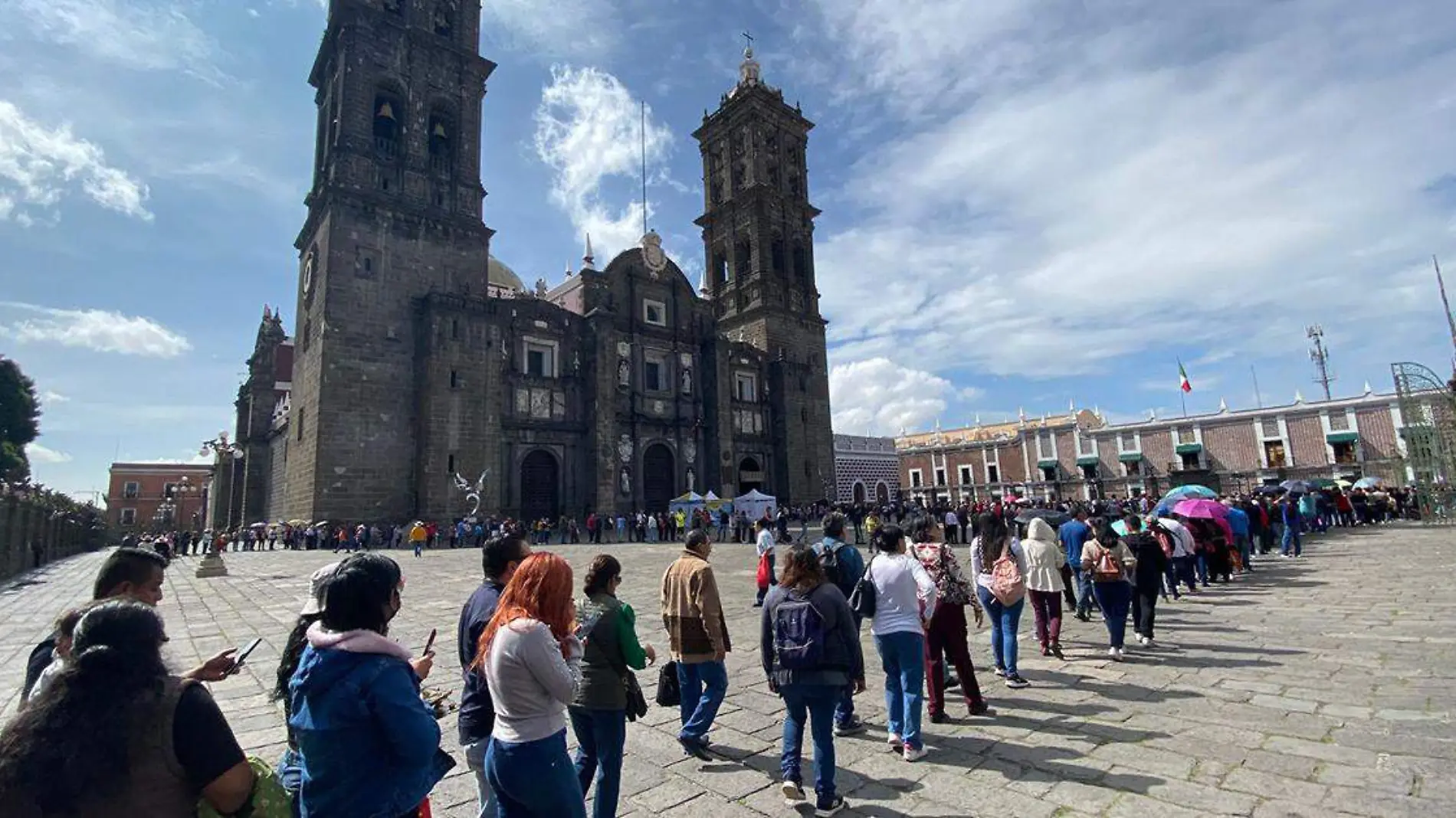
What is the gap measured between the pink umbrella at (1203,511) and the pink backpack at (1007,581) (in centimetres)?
696

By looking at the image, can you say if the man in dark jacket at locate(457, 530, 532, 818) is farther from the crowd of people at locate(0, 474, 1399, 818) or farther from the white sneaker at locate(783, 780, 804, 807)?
the white sneaker at locate(783, 780, 804, 807)

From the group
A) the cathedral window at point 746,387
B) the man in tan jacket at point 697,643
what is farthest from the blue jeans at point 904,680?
the cathedral window at point 746,387

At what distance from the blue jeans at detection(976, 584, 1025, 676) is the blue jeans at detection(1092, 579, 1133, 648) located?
1.19 meters

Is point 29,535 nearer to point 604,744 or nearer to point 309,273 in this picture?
point 309,273

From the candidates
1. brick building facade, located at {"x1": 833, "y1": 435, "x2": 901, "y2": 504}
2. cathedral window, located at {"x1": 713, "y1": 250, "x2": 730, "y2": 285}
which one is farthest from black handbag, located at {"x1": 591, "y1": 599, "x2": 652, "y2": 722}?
brick building facade, located at {"x1": 833, "y1": 435, "x2": 901, "y2": 504}

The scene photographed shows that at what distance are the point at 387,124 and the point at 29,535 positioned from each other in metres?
18.8

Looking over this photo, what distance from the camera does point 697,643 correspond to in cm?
421

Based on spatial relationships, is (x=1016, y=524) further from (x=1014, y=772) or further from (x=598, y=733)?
(x=598, y=733)

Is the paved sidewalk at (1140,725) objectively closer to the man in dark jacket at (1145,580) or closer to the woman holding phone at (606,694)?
the man in dark jacket at (1145,580)

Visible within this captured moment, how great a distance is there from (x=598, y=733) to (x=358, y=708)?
4.93 ft

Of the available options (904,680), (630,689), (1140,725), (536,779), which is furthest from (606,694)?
(1140,725)

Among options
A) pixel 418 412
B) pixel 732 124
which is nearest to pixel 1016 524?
pixel 418 412

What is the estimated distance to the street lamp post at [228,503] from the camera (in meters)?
15.9

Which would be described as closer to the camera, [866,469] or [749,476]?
[749,476]
